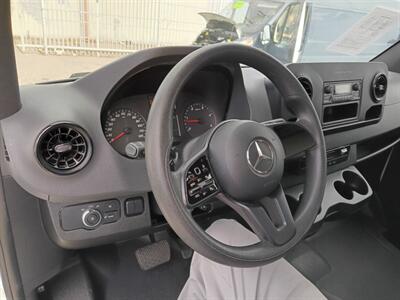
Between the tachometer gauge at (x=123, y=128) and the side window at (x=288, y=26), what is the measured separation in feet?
2.48

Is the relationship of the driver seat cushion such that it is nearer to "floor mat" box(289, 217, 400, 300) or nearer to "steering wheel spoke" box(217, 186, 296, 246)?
"steering wheel spoke" box(217, 186, 296, 246)

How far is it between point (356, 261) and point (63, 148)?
56.1 inches

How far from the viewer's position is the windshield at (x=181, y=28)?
111cm

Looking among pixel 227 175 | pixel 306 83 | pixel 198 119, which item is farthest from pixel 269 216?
pixel 306 83

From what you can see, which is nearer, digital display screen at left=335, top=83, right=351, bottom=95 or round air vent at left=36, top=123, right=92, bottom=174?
round air vent at left=36, top=123, right=92, bottom=174

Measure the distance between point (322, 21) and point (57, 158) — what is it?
1.28 m

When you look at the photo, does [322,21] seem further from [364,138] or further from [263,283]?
[263,283]

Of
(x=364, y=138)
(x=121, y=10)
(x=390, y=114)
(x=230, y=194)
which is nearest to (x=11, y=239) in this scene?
(x=230, y=194)

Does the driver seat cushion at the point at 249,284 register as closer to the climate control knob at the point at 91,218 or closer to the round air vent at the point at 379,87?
the climate control knob at the point at 91,218

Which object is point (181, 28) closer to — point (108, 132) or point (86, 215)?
point (108, 132)

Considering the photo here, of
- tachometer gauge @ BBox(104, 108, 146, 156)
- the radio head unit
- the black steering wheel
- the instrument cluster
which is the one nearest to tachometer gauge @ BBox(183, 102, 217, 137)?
the instrument cluster

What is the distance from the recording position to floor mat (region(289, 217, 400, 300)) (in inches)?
63.2

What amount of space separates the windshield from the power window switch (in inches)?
14.9

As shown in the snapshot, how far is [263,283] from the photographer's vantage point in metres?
0.97
